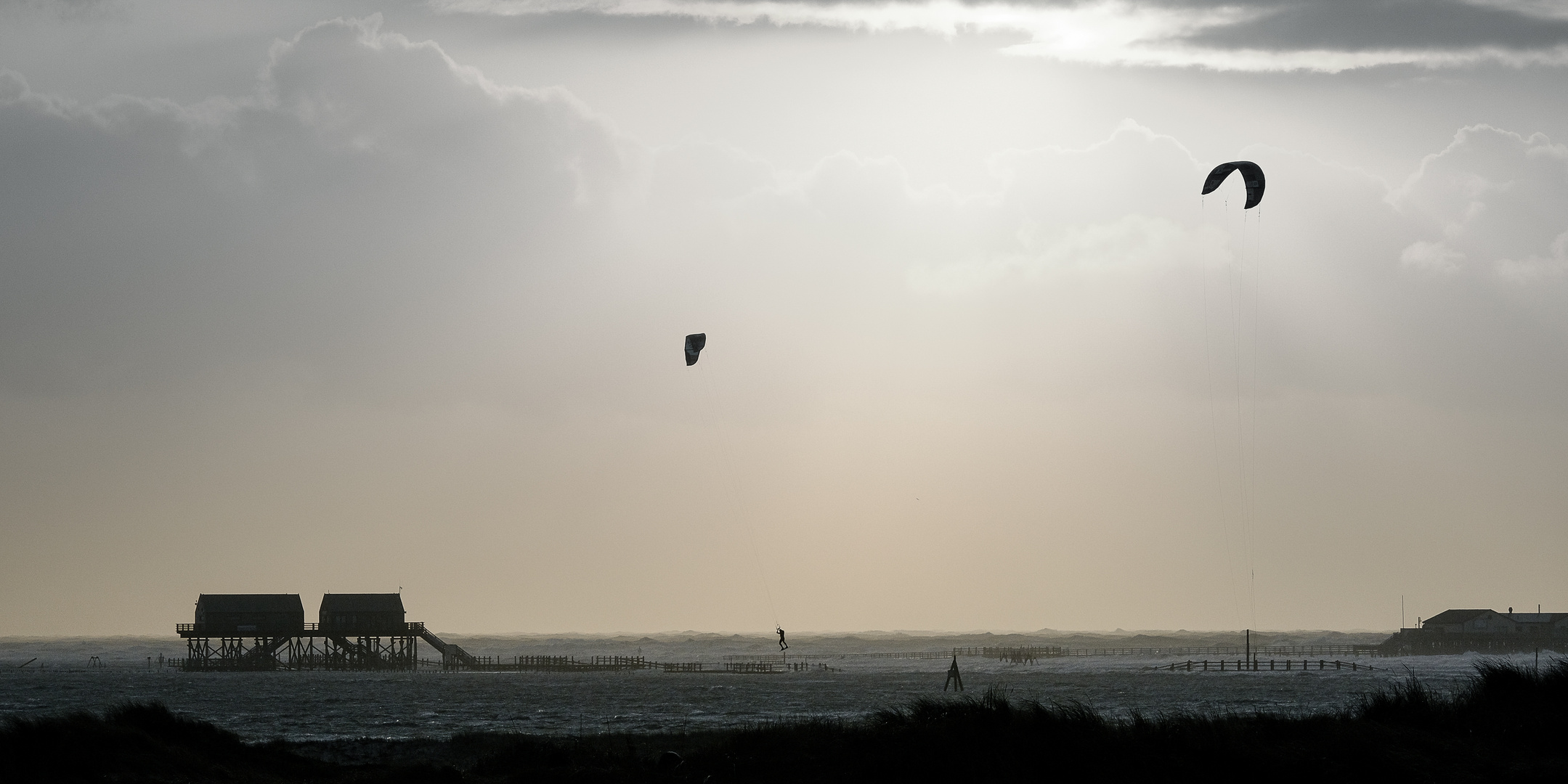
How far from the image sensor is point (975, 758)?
23.9 meters

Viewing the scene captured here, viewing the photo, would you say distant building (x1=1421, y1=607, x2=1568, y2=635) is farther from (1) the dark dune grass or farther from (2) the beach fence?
(1) the dark dune grass

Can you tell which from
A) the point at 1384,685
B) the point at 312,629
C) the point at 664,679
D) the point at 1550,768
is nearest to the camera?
the point at 1550,768

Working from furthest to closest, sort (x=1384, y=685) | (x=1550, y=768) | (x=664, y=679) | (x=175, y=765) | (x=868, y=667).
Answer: (x=868, y=667)
(x=664, y=679)
(x=1384, y=685)
(x=175, y=765)
(x=1550, y=768)

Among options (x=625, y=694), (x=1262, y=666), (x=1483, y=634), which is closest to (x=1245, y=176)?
→ (x=625, y=694)

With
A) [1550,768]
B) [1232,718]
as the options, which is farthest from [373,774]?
[1550,768]

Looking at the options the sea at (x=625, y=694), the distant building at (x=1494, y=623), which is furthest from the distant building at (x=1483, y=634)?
the sea at (x=625, y=694)

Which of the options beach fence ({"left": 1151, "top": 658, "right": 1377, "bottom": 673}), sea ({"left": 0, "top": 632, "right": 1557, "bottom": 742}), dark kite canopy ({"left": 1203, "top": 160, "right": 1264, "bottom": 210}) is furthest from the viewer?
beach fence ({"left": 1151, "top": 658, "right": 1377, "bottom": 673})

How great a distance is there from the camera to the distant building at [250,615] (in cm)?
9700

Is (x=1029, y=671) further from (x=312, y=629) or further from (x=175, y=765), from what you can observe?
(x=175, y=765)

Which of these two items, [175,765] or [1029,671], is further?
[1029,671]

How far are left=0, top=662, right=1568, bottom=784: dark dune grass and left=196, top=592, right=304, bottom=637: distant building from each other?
228ft

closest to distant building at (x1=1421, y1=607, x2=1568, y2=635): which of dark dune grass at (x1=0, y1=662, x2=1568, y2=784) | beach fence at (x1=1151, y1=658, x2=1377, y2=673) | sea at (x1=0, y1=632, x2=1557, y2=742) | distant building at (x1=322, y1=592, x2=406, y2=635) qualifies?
sea at (x1=0, y1=632, x2=1557, y2=742)

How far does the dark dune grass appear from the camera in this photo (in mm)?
23828

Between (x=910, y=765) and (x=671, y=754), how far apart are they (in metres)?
Result: 5.63
